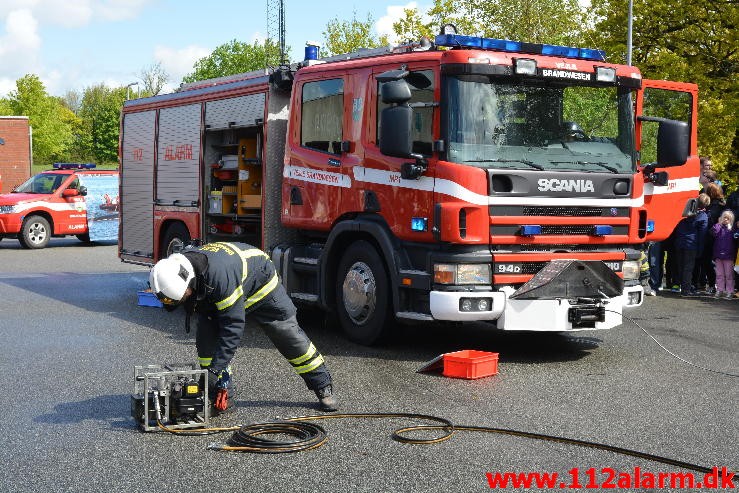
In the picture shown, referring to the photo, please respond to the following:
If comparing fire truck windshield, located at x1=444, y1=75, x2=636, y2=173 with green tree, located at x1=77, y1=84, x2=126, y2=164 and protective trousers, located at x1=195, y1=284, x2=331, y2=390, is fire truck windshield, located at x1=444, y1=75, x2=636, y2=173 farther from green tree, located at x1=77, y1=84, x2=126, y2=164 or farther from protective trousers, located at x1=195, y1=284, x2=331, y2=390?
green tree, located at x1=77, y1=84, x2=126, y2=164

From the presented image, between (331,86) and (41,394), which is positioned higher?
(331,86)

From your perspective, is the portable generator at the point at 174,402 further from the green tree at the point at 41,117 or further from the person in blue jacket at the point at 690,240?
the green tree at the point at 41,117

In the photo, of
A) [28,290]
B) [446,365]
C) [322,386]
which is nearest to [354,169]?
[446,365]

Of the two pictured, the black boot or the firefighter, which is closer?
the firefighter

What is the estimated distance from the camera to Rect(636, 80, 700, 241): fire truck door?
12.6 metres

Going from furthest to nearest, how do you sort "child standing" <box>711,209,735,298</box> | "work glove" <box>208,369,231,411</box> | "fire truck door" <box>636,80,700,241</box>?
"child standing" <box>711,209,735,298</box> < "fire truck door" <box>636,80,700,241</box> < "work glove" <box>208,369,231,411</box>

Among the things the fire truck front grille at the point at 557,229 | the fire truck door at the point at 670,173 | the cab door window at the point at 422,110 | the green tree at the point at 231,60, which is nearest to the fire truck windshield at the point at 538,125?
the cab door window at the point at 422,110

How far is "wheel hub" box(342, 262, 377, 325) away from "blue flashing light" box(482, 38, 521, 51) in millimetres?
2456

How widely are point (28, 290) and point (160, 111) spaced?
3.70 m

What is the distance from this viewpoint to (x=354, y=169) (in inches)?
398

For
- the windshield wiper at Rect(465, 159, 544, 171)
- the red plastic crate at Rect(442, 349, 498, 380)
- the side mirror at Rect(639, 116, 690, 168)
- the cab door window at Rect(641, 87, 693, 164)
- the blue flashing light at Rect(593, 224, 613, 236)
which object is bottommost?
the red plastic crate at Rect(442, 349, 498, 380)

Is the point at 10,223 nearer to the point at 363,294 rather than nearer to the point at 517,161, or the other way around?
the point at 363,294

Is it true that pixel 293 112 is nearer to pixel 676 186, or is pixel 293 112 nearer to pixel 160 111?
pixel 160 111

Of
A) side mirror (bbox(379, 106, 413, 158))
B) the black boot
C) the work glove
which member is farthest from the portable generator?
side mirror (bbox(379, 106, 413, 158))
